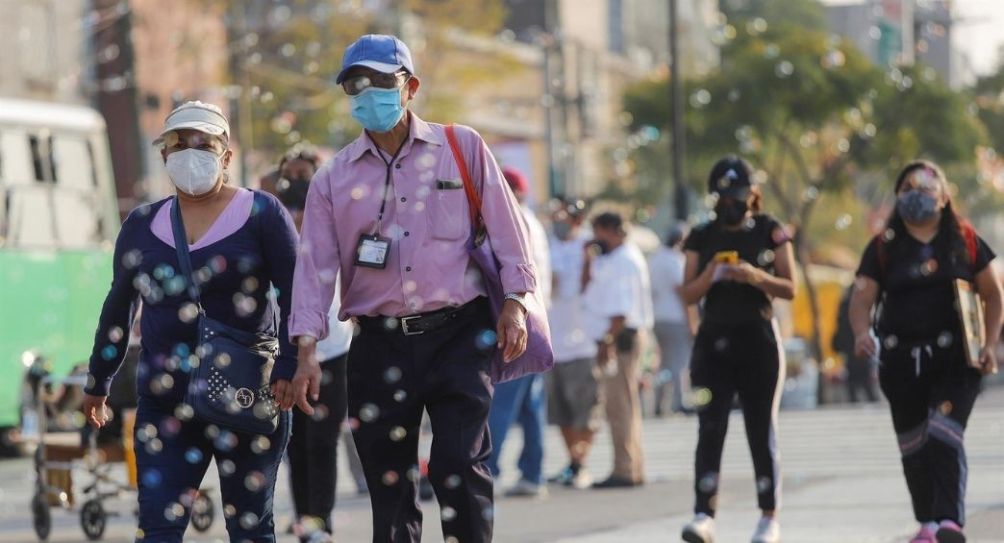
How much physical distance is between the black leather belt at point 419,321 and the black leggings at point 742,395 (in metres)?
3.05

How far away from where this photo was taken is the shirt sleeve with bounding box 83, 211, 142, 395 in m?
6.78

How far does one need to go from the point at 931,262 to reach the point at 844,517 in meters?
2.36

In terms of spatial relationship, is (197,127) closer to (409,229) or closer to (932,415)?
(409,229)

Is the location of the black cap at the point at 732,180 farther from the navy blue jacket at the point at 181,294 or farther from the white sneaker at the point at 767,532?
the navy blue jacket at the point at 181,294

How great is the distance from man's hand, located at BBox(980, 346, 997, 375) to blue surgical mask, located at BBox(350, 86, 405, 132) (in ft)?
11.6

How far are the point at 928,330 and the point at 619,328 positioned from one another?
15.6 ft

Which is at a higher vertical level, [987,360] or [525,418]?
[987,360]

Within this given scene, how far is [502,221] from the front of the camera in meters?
6.71

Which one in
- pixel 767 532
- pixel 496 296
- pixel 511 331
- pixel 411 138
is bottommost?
pixel 767 532

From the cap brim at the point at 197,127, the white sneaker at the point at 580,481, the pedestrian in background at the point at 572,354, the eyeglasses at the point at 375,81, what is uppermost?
the eyeglasses at the point at 375,81

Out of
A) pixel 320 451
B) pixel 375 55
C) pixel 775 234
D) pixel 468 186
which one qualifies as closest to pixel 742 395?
pixel 775 234

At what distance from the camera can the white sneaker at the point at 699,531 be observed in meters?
9.36

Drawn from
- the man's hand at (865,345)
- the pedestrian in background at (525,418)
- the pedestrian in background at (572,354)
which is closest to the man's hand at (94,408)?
the man's hand at (865,345)

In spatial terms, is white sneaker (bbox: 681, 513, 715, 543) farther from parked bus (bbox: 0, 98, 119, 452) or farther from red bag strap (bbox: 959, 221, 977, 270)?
parked bus (bbox: 0, 98, 119, 452)
